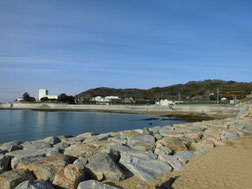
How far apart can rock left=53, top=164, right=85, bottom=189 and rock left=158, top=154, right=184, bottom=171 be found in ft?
7.65

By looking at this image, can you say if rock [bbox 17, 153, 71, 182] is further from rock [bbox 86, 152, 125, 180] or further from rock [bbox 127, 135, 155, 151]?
rock [bbox 127, 135, 155, 151]

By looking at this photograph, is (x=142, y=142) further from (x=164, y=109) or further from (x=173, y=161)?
(x=164, y=109)

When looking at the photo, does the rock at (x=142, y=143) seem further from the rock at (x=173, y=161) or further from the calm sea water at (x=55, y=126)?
the calm sea water at (x=55, y=126)

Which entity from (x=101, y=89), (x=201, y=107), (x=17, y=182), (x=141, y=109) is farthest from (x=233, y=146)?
(x=101, y=89)

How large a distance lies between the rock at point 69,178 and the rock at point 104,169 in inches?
14.8

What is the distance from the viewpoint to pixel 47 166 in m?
3.96

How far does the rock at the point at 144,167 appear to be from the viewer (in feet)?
14.6

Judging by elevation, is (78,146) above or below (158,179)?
above

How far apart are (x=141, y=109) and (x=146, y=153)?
5676 cm

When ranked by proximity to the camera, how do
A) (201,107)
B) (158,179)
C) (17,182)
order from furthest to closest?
1. (201,107)
2. (158,179)
3. (17,182)

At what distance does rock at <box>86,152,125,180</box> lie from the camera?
4125 millimetres

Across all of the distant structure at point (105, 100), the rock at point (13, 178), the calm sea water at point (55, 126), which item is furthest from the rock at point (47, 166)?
the distant structure at point (105, 100)

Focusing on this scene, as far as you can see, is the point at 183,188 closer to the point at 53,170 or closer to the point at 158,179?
the point at 158,179

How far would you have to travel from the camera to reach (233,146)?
7.62 metres
